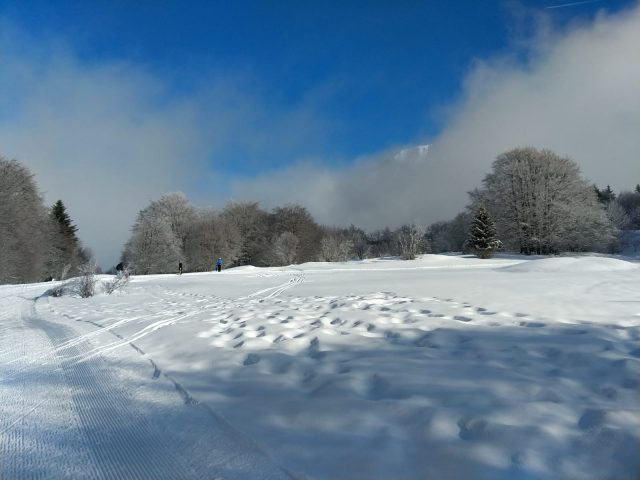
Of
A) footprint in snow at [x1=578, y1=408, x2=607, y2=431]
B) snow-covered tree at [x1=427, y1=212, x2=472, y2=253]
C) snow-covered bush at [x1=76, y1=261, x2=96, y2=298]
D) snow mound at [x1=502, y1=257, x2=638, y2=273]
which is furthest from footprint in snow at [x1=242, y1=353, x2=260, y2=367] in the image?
snow-covered tree at [x1=427, y1=212, x2=472, y2=253]

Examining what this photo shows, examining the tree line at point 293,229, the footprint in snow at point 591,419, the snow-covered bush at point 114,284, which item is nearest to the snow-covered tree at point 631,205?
the tree line at point 293,229

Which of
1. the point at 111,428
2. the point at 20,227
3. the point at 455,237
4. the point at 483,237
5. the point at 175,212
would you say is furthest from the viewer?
the point at 455,237

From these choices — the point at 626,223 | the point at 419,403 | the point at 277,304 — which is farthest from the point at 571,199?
the point at 419,403

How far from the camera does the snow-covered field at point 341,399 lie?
2316 mm

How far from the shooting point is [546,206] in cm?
3806

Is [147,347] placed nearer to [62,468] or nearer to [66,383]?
[66,383]

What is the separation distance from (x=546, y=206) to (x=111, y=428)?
4322 cm

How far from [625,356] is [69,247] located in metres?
55.3

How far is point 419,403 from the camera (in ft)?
9.82

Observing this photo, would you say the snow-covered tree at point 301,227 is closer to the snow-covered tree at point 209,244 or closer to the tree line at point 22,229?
the snow-covered tree at point 209,244

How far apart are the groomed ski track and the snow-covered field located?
0.05 feet

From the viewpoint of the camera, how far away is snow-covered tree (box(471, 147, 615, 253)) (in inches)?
1473

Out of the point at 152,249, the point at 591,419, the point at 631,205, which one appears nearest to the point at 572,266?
the point at 591,419

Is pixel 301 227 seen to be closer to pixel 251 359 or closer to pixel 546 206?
pixel 546 206
